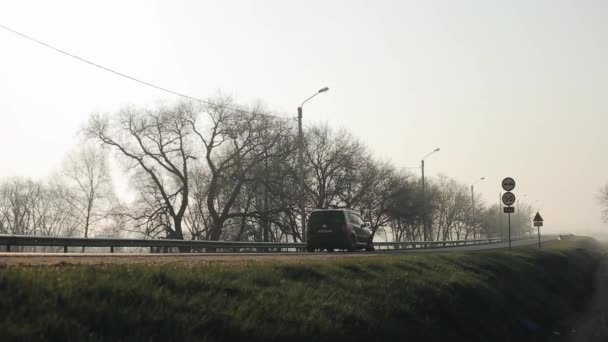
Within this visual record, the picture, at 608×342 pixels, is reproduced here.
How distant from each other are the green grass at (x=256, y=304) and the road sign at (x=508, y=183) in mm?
12264

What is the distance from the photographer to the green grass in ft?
19.1

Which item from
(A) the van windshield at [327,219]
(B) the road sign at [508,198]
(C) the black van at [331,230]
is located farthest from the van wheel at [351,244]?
(B) the road sign at [508,198]

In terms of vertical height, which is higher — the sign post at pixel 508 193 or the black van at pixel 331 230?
the sign post at pixel 508 193

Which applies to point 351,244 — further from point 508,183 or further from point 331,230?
point 508,183

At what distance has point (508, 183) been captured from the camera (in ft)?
89.9

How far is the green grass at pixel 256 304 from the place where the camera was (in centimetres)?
584

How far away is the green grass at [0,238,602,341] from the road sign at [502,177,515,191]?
40.2ft

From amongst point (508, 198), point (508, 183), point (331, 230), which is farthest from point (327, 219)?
point (508, 183)

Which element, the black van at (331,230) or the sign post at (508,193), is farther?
the black van at (331,230)

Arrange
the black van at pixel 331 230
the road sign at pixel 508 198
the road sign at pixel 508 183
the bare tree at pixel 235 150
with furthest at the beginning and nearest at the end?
the bare tree at pixel 235 150, the black van at pixel 331 230, the road sign at pixel 508 183, the road sign at pixel 508 198

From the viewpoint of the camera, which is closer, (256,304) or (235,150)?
(256,304)

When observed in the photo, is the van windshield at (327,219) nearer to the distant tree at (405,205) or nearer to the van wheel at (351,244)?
the van wheel at (351,244)

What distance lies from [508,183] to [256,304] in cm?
2175

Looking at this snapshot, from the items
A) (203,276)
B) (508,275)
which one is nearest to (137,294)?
(203,276)
